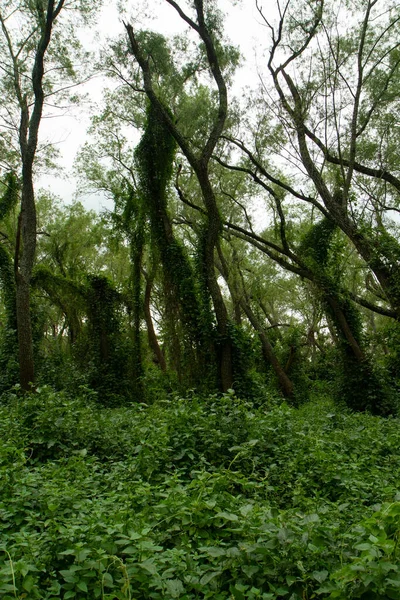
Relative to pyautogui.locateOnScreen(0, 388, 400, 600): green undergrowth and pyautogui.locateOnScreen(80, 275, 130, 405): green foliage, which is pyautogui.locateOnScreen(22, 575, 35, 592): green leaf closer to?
pyautogui.locateOnScreen(0, 388, 400, 600): green undergrowth

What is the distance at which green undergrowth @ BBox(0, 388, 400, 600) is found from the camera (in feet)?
8.57

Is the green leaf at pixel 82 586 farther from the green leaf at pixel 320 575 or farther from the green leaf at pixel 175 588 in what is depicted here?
the green leaf at pixel 320 575

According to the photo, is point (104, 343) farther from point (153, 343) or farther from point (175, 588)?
point (175, 588)

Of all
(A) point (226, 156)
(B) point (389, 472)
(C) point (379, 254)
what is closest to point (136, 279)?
(A) point (226, 156)

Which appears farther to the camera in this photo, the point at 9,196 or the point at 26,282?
the point at 9,196

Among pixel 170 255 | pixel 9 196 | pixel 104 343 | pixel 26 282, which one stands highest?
pixel 9 196

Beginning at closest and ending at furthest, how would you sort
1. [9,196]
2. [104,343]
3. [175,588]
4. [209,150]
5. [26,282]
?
[175,588], [26,282], [209,150], [104,343], [9,196]

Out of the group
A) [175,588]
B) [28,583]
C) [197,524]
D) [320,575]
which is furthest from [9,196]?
[320,575]

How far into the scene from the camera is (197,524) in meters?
3.40

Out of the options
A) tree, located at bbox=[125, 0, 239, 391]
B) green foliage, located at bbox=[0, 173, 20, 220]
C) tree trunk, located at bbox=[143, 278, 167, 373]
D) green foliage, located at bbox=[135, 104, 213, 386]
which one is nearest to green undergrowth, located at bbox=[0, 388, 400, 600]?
tree, located at bbox=[125, 0, 239, 391]

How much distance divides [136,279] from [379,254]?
8.60 m

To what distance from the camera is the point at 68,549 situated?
2.93 metres

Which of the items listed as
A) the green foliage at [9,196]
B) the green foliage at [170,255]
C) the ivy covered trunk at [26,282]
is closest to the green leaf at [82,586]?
the ivy covered trunk at [26,282]

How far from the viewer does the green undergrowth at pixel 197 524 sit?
2.61m
